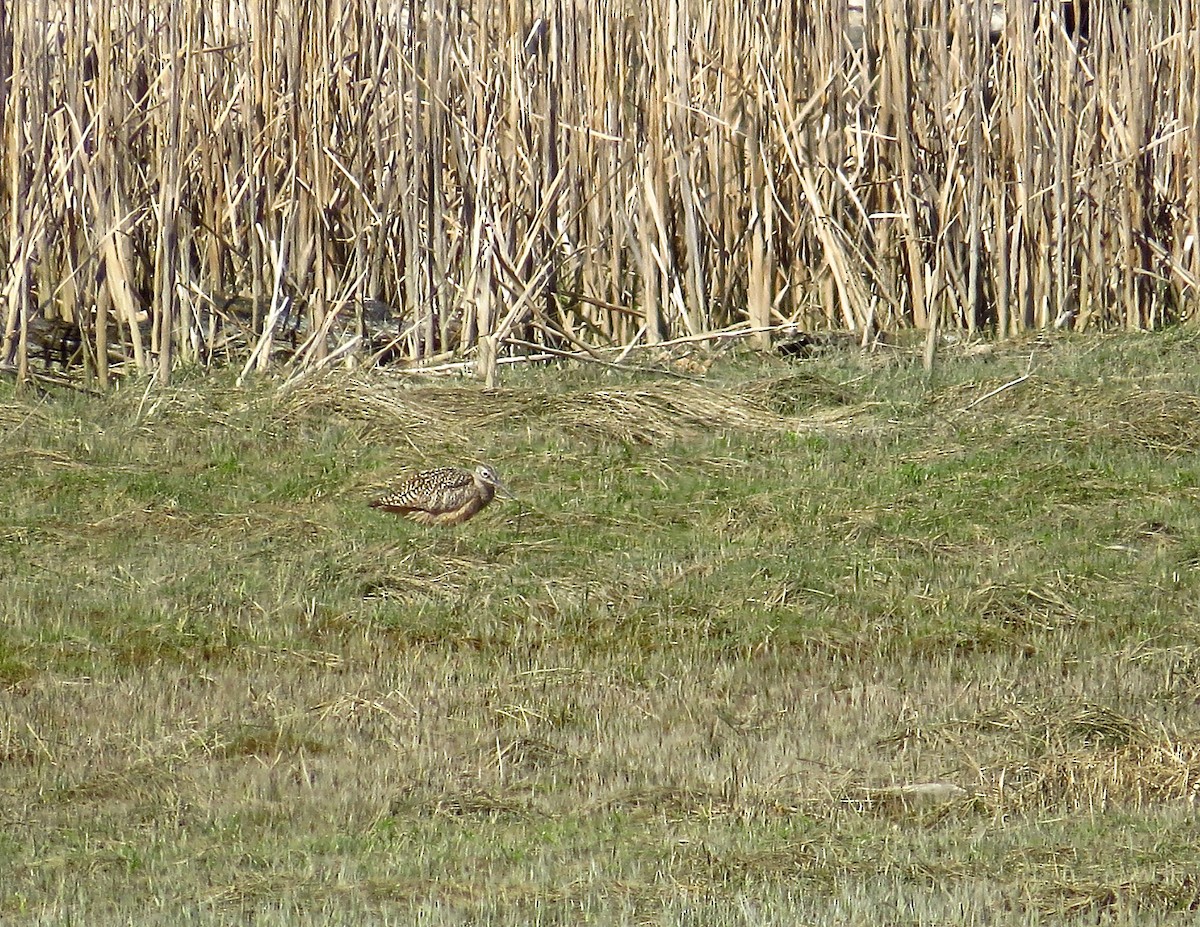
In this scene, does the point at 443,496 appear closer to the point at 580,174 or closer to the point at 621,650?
the point at 621,650

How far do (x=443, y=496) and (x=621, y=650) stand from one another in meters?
1.44

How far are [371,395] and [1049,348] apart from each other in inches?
156

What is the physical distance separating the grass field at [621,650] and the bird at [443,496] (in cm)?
11

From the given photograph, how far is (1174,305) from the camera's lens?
1302 cm

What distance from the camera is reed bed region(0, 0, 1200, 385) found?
36.2 feet

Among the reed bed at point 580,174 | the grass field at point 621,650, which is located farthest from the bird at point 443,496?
the reed bed at point 580,174

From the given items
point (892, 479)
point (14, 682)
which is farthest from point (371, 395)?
point (14, 682)

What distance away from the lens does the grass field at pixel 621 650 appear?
4.88 m

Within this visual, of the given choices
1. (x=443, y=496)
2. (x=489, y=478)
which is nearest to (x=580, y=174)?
(x=489, y=478)

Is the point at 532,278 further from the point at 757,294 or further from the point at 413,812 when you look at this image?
the point at 413,812

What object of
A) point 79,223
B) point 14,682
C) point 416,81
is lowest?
point 14,682

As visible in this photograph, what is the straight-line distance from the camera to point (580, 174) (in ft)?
40.0

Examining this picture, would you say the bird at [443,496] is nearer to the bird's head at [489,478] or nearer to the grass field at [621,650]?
the bird's head at [489,478]

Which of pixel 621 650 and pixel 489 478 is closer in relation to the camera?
pixel 621 650
